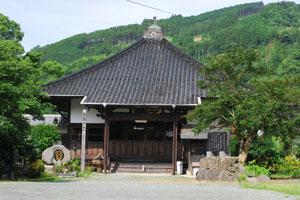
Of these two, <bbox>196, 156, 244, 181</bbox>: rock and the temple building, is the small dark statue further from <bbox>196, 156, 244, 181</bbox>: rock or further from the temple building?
<bbox>196, 156, 244, 181</bbox>: rock

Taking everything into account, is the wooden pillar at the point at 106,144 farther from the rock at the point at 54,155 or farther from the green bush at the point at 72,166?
the rock at the point at 54,155

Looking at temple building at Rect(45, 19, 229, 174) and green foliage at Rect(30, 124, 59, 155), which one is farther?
green foliage at Rect(30, 124, 59, 155)

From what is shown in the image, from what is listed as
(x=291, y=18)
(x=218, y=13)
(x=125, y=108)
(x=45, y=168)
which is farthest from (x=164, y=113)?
(x=218, y=13)

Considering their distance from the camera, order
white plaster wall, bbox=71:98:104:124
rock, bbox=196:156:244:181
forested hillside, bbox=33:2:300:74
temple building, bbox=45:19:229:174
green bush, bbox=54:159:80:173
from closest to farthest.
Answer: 1. rock, bbox=196:156:244:181
2. green bush, bbox=54:159:80:173
3. temple building, bbox=45:19:229:174
4. white plaster wall, bbox=71:98:104:124
5. forested hillside, bbox=33:2:300:74

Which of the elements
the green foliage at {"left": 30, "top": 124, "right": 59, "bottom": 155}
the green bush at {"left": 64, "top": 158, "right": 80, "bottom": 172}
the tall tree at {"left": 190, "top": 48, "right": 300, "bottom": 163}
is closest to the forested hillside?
the green foliage at {"left": 30, "top": 124, "right": 59, "bottom": 155}

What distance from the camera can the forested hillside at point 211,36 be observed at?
89.1 meters

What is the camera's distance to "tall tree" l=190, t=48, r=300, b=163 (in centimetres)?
2000

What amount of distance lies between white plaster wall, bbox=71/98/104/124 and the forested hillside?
165 feet

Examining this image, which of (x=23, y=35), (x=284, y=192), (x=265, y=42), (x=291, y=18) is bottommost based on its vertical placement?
(x=284, y=192)

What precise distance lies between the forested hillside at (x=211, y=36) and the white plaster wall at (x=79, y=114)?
5028 centimetres

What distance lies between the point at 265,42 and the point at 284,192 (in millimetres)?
80942

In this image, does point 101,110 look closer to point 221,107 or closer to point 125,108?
point 125,108

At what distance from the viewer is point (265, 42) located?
92438 millimetres

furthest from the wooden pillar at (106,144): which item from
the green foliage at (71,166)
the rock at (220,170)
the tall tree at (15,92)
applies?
the tall tree at (15,92)
